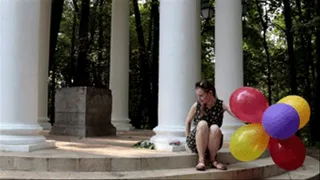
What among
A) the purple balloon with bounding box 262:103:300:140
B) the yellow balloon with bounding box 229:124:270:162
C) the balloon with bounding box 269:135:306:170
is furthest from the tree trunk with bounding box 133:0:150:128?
the purple balloon with bounding box 262:103:300:140

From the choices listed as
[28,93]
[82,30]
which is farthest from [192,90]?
[82,30]

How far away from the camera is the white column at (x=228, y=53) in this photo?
11.2 m

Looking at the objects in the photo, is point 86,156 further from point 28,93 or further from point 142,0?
point 142,0

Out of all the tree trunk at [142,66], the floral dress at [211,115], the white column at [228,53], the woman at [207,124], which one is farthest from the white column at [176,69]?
the tree trunk at [142,66]

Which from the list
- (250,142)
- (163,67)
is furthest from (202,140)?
(163,67)

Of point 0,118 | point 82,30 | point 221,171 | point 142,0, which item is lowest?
point 221,171

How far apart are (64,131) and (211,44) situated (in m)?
16.9

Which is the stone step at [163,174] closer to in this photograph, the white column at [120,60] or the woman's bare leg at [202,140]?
the woman's bare leg at [202,140]

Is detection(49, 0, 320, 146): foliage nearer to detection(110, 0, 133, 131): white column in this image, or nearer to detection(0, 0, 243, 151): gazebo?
detection(110, 0, 133, 131): white column

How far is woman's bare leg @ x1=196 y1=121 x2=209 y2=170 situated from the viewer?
7629 millimetres

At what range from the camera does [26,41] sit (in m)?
8.91

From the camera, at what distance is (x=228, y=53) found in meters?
11.2

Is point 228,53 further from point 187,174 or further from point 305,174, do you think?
point 187,174

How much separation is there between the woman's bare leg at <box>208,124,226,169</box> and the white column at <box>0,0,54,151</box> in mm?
3778
